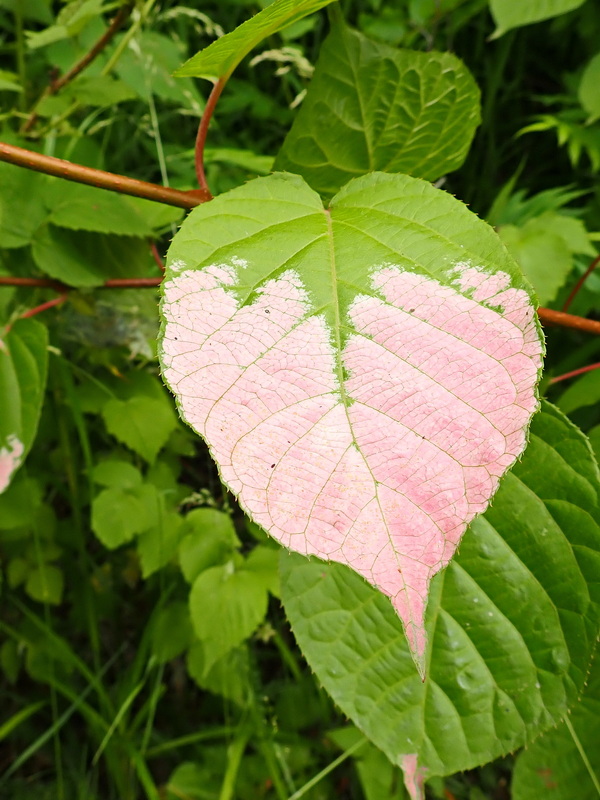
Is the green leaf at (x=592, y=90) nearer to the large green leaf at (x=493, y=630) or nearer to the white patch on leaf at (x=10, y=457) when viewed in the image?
the large green leaf at (x=493, y=630)

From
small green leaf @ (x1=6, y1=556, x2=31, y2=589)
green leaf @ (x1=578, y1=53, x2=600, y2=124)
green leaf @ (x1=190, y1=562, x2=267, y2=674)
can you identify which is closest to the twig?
green leaf @ (x1=190, y1=562, x2=267, y2=674)

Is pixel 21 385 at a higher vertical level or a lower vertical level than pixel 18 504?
higher

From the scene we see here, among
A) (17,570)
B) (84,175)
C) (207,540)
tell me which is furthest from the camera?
(17,570)

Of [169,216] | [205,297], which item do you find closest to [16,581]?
[169,216]

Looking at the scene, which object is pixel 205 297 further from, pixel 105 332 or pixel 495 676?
pixel 105 332

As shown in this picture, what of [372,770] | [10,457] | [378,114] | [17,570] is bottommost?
[372,770]

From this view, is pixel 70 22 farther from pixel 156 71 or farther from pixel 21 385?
pixel 21 385

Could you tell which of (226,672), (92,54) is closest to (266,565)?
(226,672)
